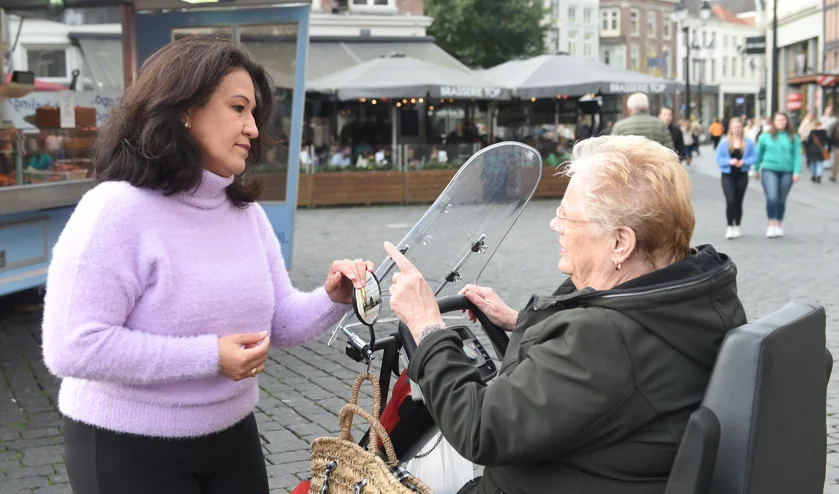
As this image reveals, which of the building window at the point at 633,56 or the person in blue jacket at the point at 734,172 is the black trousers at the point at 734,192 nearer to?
the person in blue jacket at the point at 734,172

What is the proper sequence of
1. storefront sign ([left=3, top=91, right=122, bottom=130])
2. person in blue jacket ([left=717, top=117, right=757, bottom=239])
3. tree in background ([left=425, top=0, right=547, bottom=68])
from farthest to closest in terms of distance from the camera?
tree in background ([left=425, top=0, right=547, bottom=68])
person in blue jacket ([left=717, top=117, right=757, bottom=239])
storefront sign ([left=3, top=91, right=122, bottom=130])

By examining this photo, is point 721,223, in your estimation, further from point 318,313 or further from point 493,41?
point 493,41

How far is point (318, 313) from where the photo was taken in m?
2.52

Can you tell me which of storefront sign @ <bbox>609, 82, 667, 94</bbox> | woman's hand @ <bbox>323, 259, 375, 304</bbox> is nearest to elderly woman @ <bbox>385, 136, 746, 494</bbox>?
woman's hand @ <bbox>323, 259, 375, 304</bbox>

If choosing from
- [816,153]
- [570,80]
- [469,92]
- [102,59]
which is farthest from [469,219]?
[816,153]

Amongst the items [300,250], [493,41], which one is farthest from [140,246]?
[493,41]

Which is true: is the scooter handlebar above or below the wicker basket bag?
above

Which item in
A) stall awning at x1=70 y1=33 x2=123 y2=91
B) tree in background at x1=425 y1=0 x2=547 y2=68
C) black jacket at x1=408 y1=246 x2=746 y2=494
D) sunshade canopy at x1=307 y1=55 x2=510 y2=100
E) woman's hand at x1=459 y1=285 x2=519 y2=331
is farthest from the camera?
tree in background at x1=425 y1=0 x2=547 y2=68

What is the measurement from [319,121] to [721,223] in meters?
10.9

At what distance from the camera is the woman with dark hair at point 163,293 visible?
2035 mm

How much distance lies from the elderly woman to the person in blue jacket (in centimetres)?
1076

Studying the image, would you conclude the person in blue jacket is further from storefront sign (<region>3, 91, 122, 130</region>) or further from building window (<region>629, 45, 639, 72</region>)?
building window (<region>629, 45, 639, 72</region>)

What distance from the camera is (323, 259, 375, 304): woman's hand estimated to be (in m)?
2.31

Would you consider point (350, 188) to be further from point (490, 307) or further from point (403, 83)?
point (490, 307)
